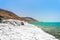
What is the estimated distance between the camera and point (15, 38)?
8.77 meters

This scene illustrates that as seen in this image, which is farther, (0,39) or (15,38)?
(15,38)

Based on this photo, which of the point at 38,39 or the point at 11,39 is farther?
the point at 38,39

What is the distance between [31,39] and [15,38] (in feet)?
2.75

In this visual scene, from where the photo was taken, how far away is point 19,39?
8648 mm

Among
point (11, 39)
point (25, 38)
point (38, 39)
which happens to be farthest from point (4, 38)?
point (38, 39)

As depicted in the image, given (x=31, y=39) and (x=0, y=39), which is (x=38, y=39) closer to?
(x=31, y=39)

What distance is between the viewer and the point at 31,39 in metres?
9.01

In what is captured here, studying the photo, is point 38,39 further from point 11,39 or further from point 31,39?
point 11,39

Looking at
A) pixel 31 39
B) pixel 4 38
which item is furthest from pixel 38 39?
pixel 4 38

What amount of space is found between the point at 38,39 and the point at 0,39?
6.85 feet

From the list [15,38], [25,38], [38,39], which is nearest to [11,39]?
[15,38]

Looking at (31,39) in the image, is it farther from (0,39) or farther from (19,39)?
(0,39)

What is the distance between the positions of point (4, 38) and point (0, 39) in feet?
1.30

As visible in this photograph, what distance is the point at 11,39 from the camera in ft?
28.0
